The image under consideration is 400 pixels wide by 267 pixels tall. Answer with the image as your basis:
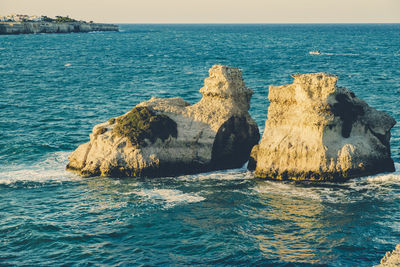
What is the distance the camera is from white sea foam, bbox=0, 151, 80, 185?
31.4 metres

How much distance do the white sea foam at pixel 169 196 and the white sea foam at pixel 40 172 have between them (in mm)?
5338

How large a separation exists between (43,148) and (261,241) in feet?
68.7

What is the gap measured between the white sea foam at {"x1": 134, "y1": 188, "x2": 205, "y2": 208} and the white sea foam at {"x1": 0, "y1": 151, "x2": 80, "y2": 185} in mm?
5338

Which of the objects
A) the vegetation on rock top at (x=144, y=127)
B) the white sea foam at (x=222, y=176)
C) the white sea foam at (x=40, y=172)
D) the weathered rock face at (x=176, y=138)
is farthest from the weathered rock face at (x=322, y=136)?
the white sea foam at (x=40, y=172)

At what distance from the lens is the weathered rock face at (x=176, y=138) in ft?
104

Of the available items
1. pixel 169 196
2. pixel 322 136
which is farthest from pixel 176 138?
pixel 322 136

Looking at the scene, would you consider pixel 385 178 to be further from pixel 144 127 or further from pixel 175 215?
pixel 144 127

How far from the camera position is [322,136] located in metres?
30.2

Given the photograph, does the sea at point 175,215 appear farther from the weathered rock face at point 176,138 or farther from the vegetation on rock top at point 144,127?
the vegetation on rock top at point 144,127

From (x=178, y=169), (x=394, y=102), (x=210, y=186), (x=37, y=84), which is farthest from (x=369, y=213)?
(x=37, y=84)

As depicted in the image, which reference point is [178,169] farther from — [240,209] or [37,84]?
[37,84]

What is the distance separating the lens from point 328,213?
84.2 feet

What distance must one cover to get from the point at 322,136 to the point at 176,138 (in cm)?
868

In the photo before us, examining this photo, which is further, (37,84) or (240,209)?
(37,84)
